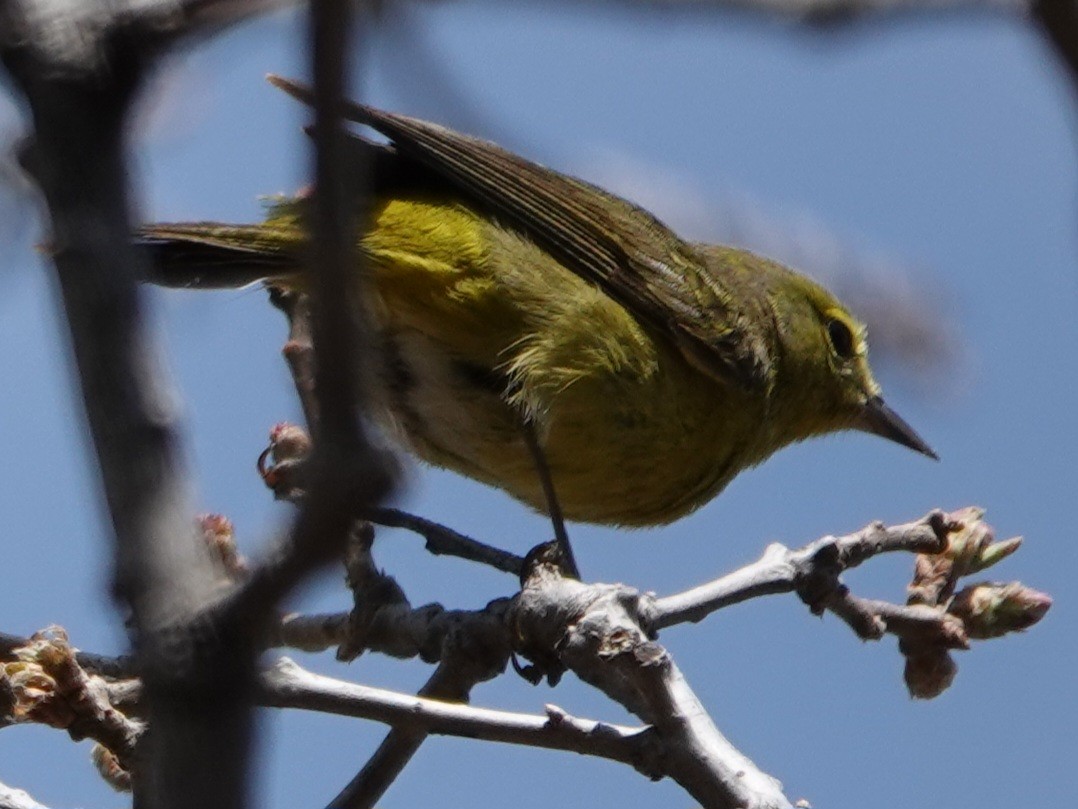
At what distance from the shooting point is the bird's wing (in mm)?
4805

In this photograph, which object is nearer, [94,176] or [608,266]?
[94,176]

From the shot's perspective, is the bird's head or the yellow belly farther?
the bird's head

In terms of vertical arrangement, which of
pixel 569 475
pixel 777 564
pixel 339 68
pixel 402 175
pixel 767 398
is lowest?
pixel 339 68

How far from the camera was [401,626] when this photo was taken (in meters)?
3.38

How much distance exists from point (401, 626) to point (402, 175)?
2036 mm

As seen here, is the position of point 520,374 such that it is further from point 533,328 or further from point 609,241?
point 609,241

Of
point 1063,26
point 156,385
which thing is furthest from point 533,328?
point 1063,26

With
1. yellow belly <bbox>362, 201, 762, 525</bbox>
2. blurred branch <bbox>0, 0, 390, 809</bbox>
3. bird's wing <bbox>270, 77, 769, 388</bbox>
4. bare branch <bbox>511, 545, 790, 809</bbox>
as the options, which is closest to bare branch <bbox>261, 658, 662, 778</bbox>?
bare branch <bbox>511, 545, 790, 809</bbox>

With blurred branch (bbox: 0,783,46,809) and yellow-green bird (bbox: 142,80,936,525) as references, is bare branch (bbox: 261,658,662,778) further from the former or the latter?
yellow-green bird (bbox: 142,80,936,525)

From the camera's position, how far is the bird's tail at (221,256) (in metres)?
4.28

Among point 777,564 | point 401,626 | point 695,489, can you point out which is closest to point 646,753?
point 777,564

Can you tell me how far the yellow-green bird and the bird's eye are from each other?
64cm

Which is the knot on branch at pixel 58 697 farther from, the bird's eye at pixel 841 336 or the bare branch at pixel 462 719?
the bird's eye at pixel 841 336

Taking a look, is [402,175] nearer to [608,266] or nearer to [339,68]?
[608,266]
